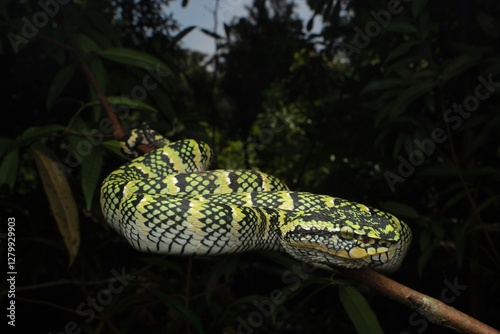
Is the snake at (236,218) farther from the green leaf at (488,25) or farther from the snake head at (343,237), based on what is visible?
the green leaf at (488,25)

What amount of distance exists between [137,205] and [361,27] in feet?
6.26

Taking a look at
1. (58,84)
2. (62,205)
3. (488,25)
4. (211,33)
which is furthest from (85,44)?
(488,25)

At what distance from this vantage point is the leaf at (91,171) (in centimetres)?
164

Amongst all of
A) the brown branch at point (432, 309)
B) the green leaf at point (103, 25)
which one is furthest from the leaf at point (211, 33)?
the brown branch at point (432, 309)

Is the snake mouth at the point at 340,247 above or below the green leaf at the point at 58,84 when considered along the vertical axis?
below

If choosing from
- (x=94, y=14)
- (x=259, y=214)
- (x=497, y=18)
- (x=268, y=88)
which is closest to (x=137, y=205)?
(x=259, y=214)

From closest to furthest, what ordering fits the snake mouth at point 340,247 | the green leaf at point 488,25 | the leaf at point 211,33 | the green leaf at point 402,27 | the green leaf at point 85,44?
the snake mouth at point 340,247 → the green leaf at point 85,44 → the green leaf at point 402,27 → the green leaf at point 488,25 → the leaf at point 211,33

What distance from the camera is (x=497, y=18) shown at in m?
2.42

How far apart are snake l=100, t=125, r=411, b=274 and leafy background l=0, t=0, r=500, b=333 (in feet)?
0.77

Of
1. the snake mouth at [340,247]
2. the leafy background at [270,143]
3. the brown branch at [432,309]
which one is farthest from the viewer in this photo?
the leafy background at [270,143]

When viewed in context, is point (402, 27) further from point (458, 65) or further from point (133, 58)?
point (133, 58)

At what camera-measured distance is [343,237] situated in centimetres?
112

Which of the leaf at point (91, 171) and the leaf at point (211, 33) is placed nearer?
the leaf at point (91, 171)

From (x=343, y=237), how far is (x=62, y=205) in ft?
3.32
